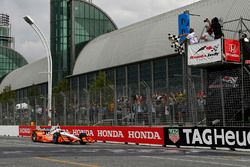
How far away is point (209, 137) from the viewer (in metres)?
18.3

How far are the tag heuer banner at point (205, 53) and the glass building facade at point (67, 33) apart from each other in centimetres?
4526

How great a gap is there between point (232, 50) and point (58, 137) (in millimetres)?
9613

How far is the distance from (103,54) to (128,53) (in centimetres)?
645

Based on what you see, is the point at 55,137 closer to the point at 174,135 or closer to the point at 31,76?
the point at 174,135

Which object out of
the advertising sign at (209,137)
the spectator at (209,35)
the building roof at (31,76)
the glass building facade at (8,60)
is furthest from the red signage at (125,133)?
the glass building facade at (8,60)

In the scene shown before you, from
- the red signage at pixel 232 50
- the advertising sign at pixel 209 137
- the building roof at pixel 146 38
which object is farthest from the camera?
the building roof at pixel 146 38

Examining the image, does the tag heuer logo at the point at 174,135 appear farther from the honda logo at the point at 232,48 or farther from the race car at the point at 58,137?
the honda logo at the point at 232,48

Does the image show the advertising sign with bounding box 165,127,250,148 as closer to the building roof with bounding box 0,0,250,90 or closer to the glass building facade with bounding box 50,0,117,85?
the building roof with bounding box 0,0,250,90

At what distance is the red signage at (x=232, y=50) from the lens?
19.6 meters

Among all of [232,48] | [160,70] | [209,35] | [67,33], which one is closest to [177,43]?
[209,35]

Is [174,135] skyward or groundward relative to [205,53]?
groundward

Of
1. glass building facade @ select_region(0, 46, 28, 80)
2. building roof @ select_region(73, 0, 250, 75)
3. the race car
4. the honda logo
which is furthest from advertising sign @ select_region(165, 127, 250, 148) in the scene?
glass building facade @ select_region(0, 46, 28, 80)

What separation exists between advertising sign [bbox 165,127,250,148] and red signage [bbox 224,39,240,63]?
11.6 feet

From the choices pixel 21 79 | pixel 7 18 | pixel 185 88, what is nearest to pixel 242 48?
pixel 185 88
